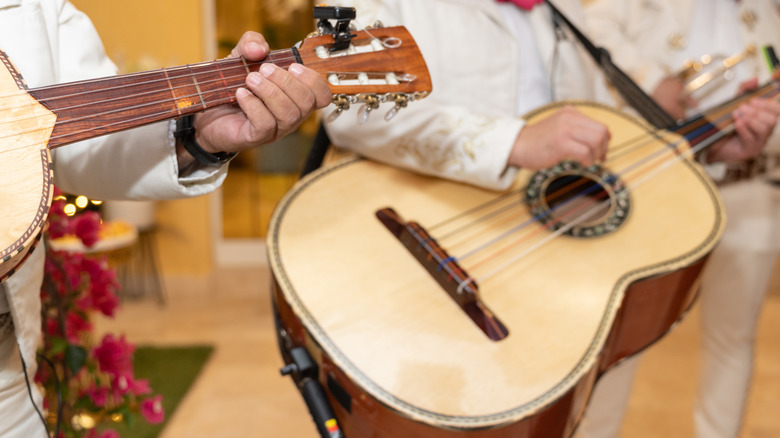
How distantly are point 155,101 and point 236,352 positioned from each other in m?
2.56

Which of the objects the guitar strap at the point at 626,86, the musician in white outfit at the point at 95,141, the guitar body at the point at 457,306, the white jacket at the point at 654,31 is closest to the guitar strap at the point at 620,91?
the guitar strap at the point at 626,86

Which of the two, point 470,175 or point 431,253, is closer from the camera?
point 431,253

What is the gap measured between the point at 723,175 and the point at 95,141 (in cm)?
168

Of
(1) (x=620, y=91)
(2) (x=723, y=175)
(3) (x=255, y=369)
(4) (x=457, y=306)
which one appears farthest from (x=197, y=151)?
(3) (x=255, y=369)

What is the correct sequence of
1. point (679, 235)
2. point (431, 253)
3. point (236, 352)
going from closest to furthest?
point (431, 253), point (679, 235), point (236, 352)

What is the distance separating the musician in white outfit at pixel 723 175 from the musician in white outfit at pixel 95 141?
1.38 metres

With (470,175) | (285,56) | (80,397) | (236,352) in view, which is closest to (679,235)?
(470,175)

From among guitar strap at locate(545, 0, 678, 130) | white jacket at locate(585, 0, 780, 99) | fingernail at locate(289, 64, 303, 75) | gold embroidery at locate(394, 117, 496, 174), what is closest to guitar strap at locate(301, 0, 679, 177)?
guitar strap at locate(545, 0, 678, 130)

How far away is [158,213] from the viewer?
Result: 3877 mm

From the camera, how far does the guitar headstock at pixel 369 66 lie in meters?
0.83

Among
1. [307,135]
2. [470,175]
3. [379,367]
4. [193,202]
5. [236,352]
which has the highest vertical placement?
[470,175]

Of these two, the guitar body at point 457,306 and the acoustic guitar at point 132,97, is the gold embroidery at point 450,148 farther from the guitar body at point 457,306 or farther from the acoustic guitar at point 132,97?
the acoustic guitar at point 132,97

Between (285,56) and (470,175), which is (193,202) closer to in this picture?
(470,175)

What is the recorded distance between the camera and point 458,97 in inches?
52.9
